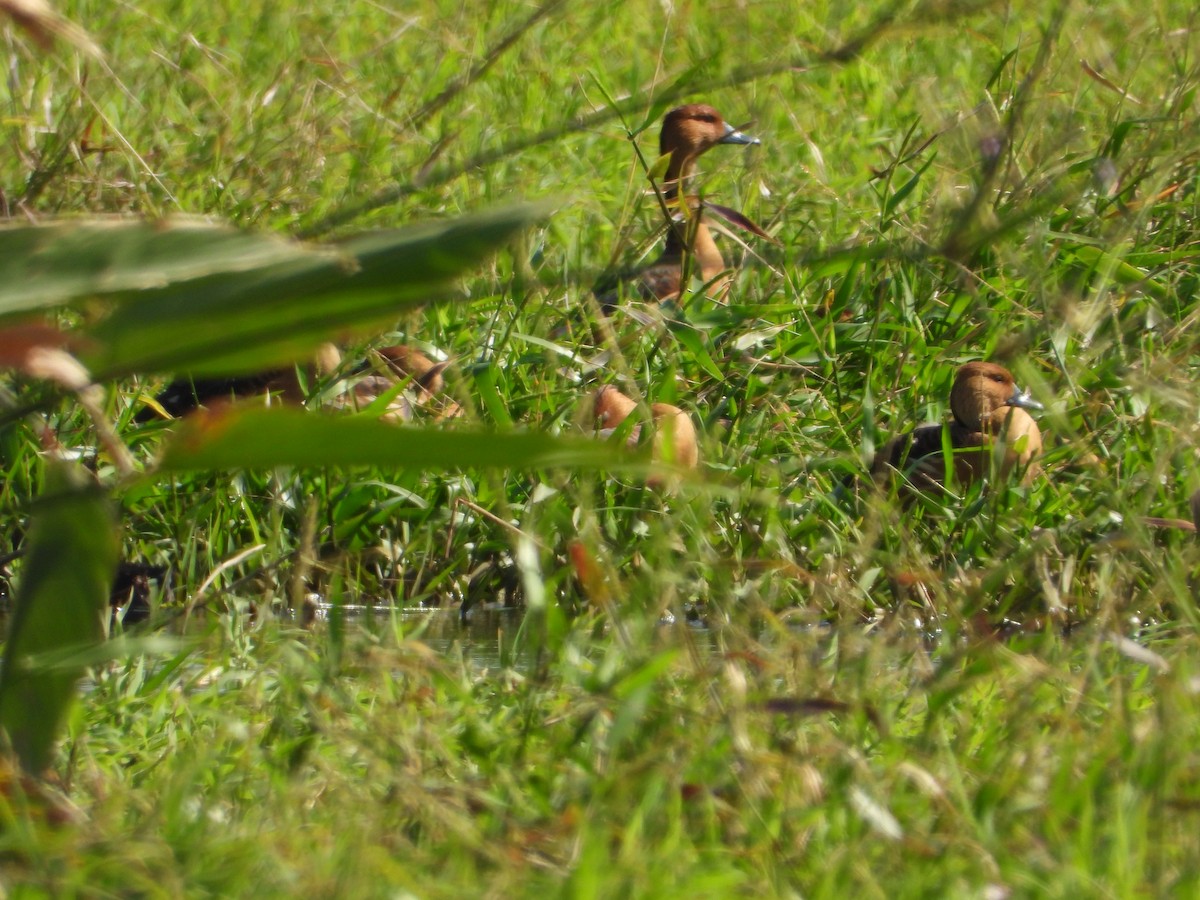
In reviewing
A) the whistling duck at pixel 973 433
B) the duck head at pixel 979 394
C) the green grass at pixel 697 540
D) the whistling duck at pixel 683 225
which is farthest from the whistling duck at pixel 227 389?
the duck head at pixel 979 394

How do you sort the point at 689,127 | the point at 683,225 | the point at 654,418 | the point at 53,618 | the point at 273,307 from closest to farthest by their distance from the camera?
the point at 273,307, the point at 53,618, the point at 654,418, the point at 683,225, the point at 689,127

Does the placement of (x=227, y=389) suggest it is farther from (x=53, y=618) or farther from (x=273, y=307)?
(x=273, y=307)

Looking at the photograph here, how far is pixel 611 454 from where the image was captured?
1.44m

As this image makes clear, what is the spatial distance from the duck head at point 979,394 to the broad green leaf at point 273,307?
9.09ft

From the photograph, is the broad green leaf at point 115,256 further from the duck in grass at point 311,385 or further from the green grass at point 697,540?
the duck in grass at point 311,385

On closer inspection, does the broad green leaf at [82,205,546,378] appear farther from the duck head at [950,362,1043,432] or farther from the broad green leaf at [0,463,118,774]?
the duck head at [950,362,1043,432]

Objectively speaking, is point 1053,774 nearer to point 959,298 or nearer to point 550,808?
point 550,808

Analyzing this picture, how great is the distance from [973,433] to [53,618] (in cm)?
280

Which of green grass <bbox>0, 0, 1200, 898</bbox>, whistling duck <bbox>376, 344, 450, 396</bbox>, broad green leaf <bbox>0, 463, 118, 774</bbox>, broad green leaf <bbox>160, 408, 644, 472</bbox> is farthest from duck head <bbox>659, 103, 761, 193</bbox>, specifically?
broad green leaf <bbox>160, 408, 644, 472</bbox>

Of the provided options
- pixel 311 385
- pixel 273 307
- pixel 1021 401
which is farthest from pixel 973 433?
pixel 273 307

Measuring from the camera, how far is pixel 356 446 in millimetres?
1499

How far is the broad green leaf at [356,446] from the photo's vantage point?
1477 millimetres

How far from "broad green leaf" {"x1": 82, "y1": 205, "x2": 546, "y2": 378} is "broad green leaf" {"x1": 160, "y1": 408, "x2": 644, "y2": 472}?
123 millimetres

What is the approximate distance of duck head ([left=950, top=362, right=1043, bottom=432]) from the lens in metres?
4.28
